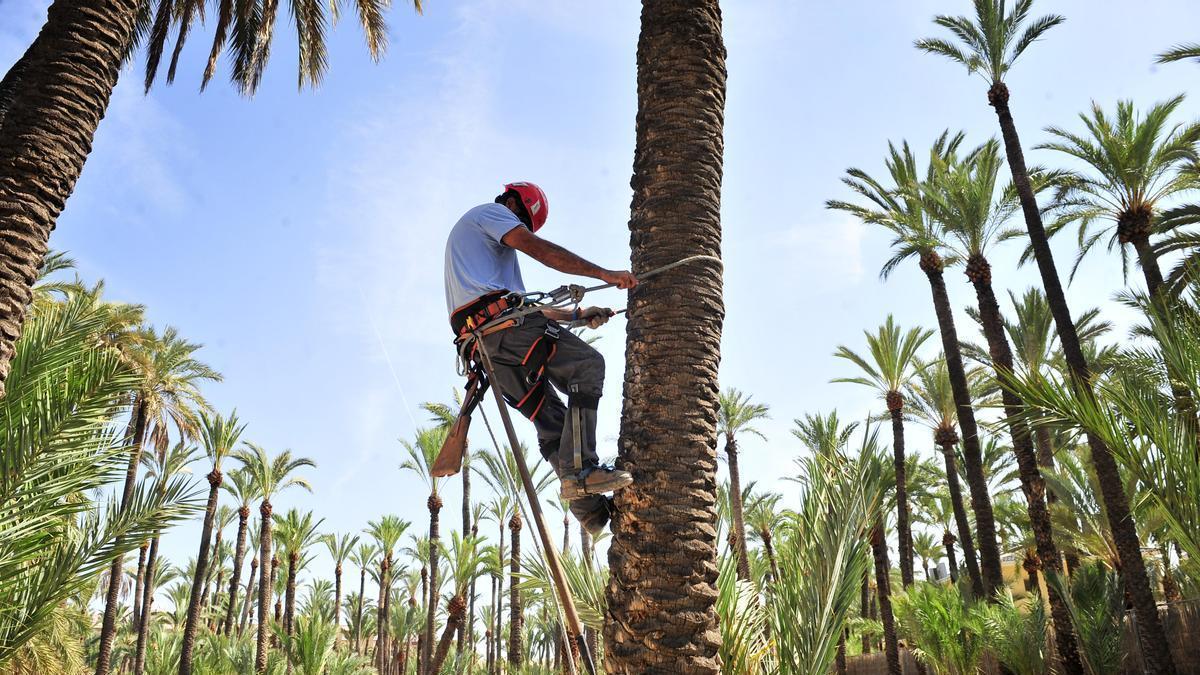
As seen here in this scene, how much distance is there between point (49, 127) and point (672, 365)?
5.45 metres

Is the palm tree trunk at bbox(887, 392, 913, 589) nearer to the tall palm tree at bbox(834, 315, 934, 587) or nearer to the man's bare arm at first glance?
the tall palm tree at bbox(834, 315, 934, 587)

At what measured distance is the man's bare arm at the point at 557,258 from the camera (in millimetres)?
3938

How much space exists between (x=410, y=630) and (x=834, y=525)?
43564 mm

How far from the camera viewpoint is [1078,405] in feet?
20.6

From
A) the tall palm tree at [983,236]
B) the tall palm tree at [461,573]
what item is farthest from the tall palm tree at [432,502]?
the tall palm tree at [983,236]

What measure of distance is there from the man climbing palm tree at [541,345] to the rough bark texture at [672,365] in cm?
22

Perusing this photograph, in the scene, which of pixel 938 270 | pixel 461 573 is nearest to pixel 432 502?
pixel 461 573

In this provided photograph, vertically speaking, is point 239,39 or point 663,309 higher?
point 239,39

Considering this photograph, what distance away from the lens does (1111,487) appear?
16.8 metres

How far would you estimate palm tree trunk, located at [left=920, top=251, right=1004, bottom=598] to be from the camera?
20984mm

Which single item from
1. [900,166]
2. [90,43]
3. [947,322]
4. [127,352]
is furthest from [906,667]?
[90,43]

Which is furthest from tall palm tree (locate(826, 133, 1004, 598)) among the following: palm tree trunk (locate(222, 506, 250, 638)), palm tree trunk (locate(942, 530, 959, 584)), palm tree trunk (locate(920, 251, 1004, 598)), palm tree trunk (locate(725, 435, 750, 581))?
palm tree trunk (locate(222, 506, 250, 638))

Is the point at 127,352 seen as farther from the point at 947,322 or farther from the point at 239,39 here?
the point at 947,322

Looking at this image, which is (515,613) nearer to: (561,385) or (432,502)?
(432,502)
